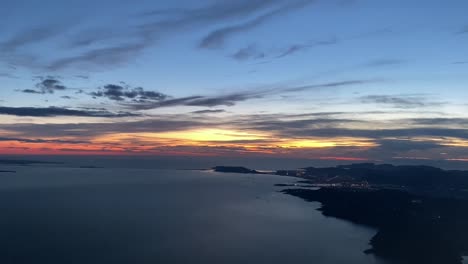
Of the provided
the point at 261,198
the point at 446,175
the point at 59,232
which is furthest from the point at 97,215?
the point at 446,175

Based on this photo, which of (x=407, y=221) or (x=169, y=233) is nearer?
(x=169, y=233)

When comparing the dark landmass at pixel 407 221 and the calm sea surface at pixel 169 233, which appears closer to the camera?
the calm sea surface at pixel 169 233

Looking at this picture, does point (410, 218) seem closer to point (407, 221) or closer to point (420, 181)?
point (407, 221)

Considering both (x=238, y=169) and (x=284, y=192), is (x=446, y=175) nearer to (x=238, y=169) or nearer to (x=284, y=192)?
(x=284, y=192)

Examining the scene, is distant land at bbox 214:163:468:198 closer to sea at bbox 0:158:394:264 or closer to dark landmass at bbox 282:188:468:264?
dark landmass at bbox 282:188:468:264

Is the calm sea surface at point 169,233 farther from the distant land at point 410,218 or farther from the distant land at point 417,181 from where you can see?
the distant land at point 417,181

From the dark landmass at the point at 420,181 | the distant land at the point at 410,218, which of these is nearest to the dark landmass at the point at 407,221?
the distant land at the point at 410,218

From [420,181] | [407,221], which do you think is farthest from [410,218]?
[420,181]

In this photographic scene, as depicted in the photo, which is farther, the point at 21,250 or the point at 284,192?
the point at 284,192
